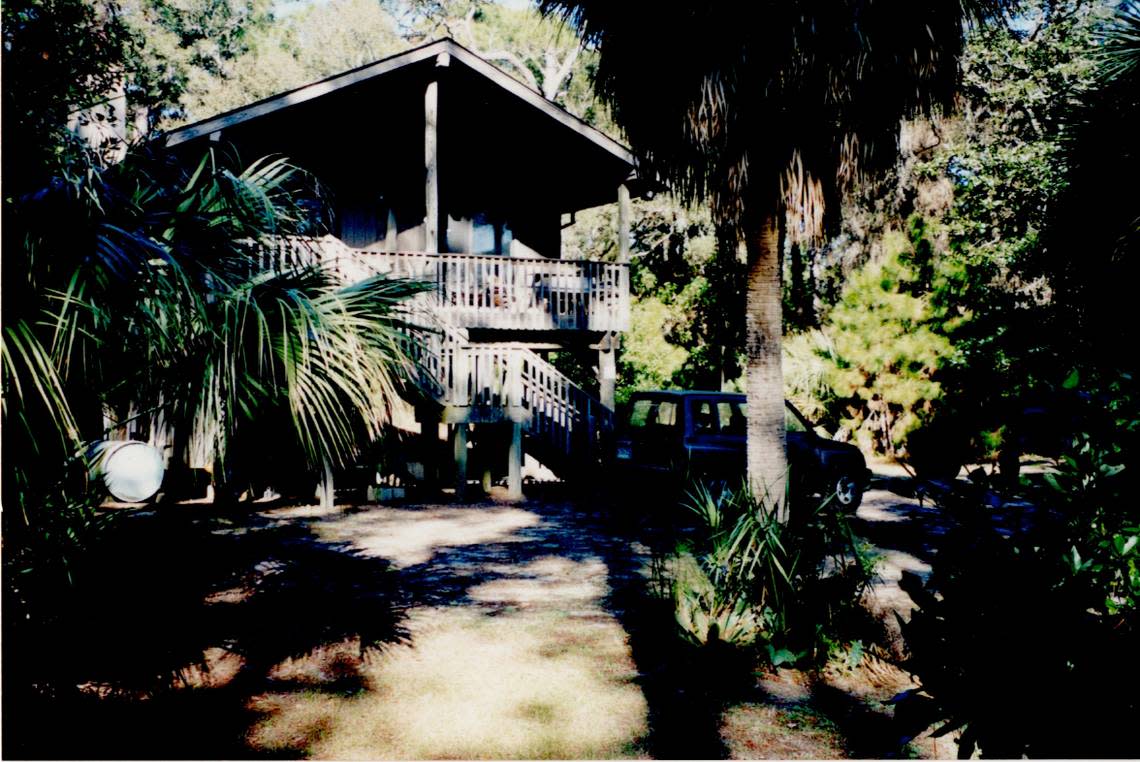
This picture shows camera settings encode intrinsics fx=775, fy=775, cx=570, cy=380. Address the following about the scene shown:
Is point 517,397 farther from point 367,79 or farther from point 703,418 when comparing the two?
point 367,79

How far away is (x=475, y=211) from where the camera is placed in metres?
17.4

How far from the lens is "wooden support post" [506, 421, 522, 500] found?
41.2 feet

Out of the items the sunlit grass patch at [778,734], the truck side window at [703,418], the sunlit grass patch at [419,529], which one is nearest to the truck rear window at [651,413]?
the truck side window at [703,418]

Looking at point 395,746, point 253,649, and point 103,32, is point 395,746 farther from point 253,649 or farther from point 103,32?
point 103,32

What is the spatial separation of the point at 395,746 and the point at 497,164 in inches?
583

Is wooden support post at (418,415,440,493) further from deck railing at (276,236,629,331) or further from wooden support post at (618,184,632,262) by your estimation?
wooden support post at (618,184,632,262)

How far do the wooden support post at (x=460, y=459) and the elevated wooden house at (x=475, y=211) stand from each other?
0.03 metres

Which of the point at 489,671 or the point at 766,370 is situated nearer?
the point at 489,671

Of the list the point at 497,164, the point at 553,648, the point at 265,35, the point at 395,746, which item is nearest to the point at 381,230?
the point at 497,164

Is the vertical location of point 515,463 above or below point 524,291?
below

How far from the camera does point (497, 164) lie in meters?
17.3

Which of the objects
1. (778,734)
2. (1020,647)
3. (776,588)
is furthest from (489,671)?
(1020,647)

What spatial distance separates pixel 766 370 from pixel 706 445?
3896 millimetres

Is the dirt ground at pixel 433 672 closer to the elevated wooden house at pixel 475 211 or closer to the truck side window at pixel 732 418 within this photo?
the truck side window at pixel 732 418
